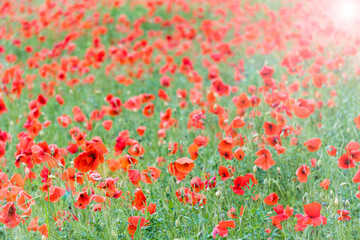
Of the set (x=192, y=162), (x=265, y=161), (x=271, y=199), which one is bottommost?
(x=271, y=199)

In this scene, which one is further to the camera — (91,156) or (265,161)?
(265,161)

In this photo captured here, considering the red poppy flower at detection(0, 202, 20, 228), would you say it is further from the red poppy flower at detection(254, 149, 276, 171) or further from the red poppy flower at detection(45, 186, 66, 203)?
the red poppy flower at detection(254, 149, 276, 171)

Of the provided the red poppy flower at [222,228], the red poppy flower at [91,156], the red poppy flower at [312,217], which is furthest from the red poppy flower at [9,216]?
the red poppy flower at [312,217]

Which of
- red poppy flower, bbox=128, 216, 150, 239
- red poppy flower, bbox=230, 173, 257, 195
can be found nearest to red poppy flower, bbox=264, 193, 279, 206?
red poppy flower, bbox=230, 173, 257, 195

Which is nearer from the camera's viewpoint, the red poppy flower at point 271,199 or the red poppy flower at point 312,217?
the red poppy flower at point 312,217

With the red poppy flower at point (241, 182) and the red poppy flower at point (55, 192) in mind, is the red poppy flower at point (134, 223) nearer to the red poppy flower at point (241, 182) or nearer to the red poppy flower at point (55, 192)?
the red poppy flower at point (55, 192)

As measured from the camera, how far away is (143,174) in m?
2.42

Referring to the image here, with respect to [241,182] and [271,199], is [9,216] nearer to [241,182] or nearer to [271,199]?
[241,182]

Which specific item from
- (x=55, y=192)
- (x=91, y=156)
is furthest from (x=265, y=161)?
(x=55, y=192)

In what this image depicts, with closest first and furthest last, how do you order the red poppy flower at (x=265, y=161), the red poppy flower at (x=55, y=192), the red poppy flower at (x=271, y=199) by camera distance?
the red poppy flower at (x=55, y=192)
the red poppy flower at (x=271, y=199)
the red poppy flower at (x=265, y=161)

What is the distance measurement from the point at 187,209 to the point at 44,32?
636cm

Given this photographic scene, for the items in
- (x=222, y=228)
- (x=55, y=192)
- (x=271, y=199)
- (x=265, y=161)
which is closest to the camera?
(x=222, y=228)

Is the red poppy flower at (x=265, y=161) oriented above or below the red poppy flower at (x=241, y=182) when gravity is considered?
above

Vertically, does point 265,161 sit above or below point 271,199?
above
